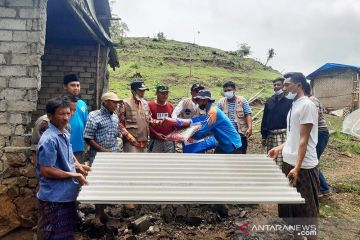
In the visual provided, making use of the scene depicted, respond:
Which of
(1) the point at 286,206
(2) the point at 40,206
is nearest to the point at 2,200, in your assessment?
(2) the point at 40,206

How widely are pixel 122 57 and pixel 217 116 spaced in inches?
963

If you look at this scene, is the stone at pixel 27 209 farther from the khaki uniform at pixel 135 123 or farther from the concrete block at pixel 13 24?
the concrete block at pixel 13 24

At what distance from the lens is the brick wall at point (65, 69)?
27.7ft

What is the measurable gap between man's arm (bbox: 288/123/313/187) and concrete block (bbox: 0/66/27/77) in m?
3.51

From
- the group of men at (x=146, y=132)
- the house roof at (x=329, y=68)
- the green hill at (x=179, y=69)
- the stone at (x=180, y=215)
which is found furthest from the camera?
the green hill at (x=179, y=69)

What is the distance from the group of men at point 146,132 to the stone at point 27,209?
80 cm

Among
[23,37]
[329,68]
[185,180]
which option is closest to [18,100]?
[23,37]

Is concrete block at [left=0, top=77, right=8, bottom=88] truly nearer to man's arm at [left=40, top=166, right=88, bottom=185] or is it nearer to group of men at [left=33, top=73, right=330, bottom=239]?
group of men at [left=33, top=73, right=330, bottom=239]

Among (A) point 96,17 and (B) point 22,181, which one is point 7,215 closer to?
(B) point 22,181

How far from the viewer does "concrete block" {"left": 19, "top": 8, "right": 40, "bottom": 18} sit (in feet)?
15.1

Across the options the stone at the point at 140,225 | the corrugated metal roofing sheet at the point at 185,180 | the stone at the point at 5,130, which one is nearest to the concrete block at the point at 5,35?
the stone at the point at 5,130

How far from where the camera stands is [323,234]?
4438mm

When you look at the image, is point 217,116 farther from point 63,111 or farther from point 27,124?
point 27,124

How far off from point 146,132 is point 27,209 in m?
1.86
